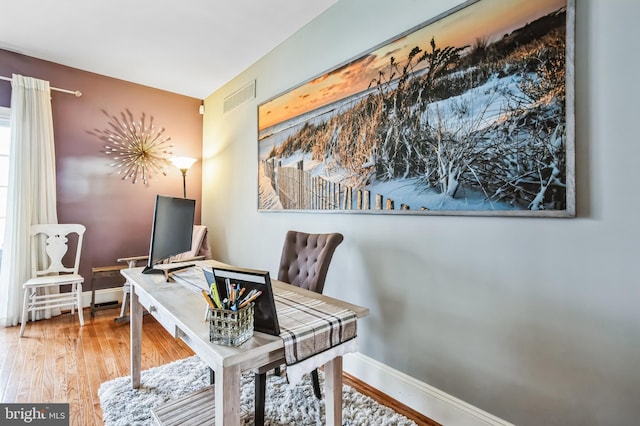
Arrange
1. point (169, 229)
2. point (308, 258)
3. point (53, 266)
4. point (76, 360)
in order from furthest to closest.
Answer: point (53, 266), point (76, 360), point (308, 258), point (169, 229)

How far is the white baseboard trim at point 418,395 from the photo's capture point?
59.9 inches

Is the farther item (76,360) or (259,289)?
(76,360)

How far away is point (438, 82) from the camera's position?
1646mm

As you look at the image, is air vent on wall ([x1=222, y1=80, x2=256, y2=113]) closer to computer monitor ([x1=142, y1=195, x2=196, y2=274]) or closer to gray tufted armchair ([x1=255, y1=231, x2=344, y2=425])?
computer monitor ([x1=142, y1=195, x2=196, y2=274])

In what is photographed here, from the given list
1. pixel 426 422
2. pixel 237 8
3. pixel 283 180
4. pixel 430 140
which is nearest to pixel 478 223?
pixel 430 140

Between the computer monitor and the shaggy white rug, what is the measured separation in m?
0.75

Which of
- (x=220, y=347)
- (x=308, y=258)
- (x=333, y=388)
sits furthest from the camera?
(x=308, y=258)

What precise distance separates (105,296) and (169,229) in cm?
251

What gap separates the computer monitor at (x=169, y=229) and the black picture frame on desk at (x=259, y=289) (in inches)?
31.4

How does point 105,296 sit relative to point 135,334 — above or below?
below

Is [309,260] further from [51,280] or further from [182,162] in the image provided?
[51,280]

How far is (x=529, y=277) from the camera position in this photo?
1356mm

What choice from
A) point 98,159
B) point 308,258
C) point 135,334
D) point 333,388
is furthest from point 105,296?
point 333,388

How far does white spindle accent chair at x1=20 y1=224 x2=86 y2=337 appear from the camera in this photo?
Answer: 118 inches
